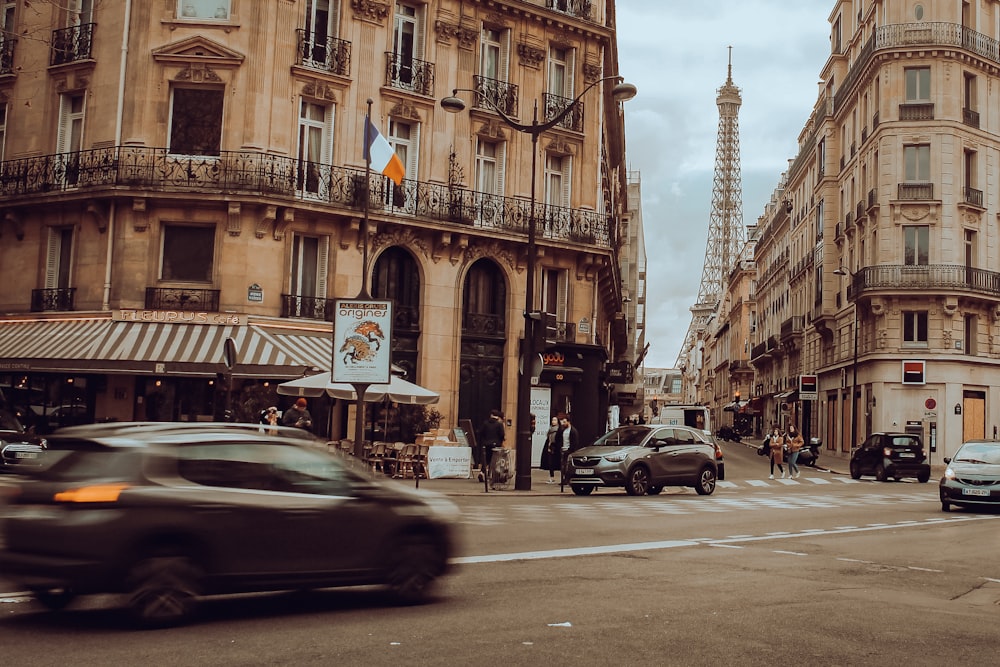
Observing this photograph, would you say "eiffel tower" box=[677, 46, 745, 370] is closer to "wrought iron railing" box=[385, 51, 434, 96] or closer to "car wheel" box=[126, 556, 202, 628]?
"wrought iron railing" box=[385, 51, 434, 96]

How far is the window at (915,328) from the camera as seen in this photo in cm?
4991

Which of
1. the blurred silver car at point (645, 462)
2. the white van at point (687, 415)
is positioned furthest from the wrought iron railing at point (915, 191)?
the blurred silver car at point (645, 462)

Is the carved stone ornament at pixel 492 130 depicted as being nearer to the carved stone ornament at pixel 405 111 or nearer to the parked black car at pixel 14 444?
the carved stone ornament at pixel 405 111

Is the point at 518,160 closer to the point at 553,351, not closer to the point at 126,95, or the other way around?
the point at 553,351

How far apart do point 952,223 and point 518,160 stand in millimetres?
25323

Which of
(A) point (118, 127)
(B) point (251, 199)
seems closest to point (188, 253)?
(B) point (251, 199)

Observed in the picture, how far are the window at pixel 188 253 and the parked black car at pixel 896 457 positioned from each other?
23.2m

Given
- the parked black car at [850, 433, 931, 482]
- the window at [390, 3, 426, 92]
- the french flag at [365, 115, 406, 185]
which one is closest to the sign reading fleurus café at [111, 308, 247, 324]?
the french flag at [365, 115, 406, 185]

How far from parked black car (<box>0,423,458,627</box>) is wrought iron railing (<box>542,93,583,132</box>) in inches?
1100

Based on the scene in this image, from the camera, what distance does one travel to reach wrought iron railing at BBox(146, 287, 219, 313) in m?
28.8

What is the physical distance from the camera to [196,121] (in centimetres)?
2958

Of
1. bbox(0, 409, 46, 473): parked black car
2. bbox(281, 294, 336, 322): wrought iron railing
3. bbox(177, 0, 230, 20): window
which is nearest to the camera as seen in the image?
bbox(0, 409, 46, 473): parked black car

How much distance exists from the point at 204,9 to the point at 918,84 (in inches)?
1397

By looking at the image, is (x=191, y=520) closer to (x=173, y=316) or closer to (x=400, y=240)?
(x=173, y=316)
